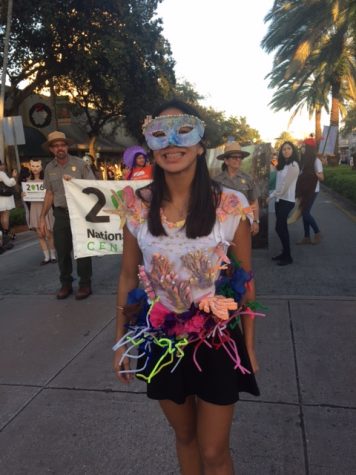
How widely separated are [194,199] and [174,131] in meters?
0.29

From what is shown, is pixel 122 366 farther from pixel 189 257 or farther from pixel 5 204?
pixel 5 204

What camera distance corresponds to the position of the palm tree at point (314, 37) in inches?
630

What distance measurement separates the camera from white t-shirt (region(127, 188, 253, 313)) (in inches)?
68.3

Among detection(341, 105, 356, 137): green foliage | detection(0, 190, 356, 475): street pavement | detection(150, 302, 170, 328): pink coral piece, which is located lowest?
detection(0, 190, 356, 475): street pavement

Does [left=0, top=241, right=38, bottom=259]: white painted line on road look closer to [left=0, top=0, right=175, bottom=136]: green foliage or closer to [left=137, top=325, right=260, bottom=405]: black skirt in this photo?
[left=137, top=325, right=260, bottom=405]: black skirt

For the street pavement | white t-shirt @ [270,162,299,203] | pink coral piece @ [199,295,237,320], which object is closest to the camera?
pink coral piece @ [199,295,237,320]

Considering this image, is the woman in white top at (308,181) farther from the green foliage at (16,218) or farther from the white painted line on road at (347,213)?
the green foliage at (16,218)

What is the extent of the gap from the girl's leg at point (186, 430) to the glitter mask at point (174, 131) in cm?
108

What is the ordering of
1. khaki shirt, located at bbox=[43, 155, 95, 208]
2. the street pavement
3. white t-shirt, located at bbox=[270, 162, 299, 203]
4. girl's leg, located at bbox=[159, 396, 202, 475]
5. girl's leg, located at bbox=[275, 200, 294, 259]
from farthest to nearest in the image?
girl's leg, located at bbox=[275, 200, 294, 259]
white t-shirt, located at bbox=[270, 162, 299, 203]
khaki shirt, located at bbox=[43, 155, 95, 208]
the street pavement
girl's leg, located at bbox=[159, 396, 202, 475]

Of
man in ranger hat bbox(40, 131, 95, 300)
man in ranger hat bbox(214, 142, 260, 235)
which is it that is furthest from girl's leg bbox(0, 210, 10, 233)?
man in ranger hat bbox(214, 142, 260, 235)

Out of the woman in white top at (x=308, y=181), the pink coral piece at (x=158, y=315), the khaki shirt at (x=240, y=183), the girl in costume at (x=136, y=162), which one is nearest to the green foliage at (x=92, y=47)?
the girl in costume at (x=136, y=162)

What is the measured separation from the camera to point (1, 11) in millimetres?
15227

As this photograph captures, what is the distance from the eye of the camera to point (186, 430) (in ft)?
6.07

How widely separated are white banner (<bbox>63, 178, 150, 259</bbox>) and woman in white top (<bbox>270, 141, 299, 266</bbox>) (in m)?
2.17
